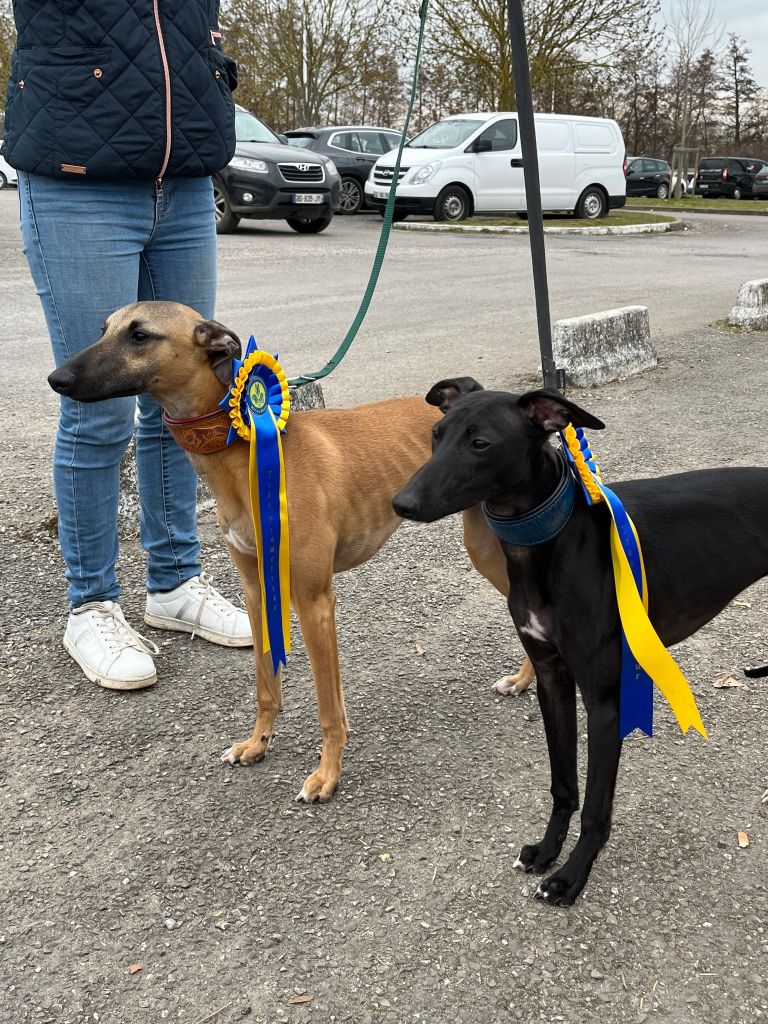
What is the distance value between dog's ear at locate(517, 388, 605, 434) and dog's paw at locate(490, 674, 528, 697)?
135 cm

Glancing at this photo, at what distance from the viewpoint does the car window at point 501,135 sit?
63.6 ft

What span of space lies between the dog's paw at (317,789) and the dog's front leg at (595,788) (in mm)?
730

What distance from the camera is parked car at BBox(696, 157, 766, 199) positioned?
3962 centimetres

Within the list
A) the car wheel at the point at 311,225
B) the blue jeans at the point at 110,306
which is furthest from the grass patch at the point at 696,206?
the blue jeans at the point at 110,306

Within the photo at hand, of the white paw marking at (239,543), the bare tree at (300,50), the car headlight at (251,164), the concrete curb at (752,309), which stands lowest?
the concrete curb at (752,309)

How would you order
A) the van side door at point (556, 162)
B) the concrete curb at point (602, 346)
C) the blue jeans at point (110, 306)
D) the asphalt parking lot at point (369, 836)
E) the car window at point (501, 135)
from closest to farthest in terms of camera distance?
1. the asphalt parking lot at point (369, 836)
2. the blue jeans at point (110, 306)
3. the concrete curb at point (602, 346)
4. the car window at point (501, 135)
5. the van side door at point (556, 162)

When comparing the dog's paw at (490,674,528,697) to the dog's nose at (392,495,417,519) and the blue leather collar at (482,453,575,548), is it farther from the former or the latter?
the dog's nose at (392,495,417,519)

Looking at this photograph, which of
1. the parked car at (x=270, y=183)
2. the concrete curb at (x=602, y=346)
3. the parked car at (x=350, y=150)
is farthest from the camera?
the parked car at (x=350, y=150)

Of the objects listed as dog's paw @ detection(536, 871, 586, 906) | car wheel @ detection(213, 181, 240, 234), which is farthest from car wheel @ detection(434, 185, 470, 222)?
dog's paw @ detection(536, 871, 586, 906)

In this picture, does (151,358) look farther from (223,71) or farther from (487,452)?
(223,71)

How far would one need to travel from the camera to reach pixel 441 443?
228 cm

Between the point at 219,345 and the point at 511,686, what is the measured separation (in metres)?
1.58

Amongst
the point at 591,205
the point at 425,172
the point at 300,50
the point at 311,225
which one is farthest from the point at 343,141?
the point at 300,50

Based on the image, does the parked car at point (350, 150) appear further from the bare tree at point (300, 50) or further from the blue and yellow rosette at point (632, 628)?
the blue and yellow rosette at point (632, 628)
